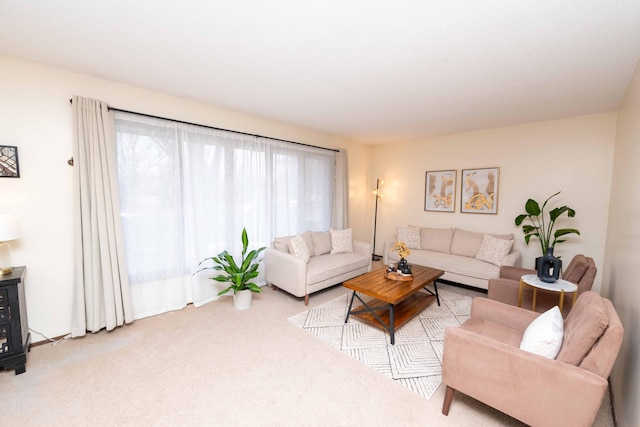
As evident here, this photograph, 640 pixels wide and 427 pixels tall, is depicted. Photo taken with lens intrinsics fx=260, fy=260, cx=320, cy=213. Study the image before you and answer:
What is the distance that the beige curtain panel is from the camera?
245 centimetres

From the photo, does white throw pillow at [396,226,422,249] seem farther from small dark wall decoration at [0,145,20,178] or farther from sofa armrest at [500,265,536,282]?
small dark wall decoration at [0,145,20,178]

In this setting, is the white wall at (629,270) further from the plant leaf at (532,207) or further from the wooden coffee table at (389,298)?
the wooden coffee table at (389,298)

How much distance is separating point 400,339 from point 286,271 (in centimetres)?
161

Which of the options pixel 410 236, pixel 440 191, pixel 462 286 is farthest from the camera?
pixel 440 191

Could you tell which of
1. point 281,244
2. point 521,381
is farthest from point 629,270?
point 281,244

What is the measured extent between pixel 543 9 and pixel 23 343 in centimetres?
434

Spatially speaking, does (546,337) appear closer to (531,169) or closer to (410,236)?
(410,236)

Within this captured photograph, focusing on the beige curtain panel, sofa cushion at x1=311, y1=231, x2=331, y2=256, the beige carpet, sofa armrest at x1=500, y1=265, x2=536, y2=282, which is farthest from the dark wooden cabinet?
sofa armrest at x1=500, y1=265, x2=536, y2=282

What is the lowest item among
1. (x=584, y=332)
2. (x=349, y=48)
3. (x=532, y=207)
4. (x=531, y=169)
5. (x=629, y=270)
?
(x=584, y=332)

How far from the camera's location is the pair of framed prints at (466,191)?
14.0 ft

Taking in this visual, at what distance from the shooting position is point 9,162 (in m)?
2.21

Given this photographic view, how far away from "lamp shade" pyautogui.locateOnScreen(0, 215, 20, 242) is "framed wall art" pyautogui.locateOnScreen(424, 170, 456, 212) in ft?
17.6

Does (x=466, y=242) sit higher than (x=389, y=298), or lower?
higher

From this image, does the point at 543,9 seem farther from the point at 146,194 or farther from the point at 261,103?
the point at 146,194
